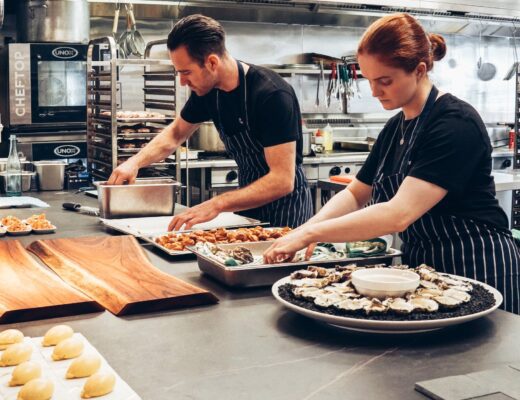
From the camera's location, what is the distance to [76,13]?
5402mm

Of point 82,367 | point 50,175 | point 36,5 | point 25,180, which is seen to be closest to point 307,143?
point 36,5

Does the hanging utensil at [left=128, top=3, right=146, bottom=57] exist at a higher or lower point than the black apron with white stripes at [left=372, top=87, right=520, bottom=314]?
higher

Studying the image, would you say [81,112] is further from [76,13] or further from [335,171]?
[335,171]

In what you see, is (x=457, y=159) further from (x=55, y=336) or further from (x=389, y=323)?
(x=55, y=336)

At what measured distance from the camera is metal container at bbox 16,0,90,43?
5.29m

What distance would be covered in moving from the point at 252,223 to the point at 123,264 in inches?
31.6

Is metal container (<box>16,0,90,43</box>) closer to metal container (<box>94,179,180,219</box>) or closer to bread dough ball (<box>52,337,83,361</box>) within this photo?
metal container (<box>94,179,180,219</box>)

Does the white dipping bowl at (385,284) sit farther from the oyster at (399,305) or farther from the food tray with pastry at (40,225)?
the food tray with pastry at (40,225)

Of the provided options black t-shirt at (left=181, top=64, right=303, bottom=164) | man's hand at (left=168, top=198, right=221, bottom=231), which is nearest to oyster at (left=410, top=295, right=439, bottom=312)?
man's hand at (left=168, top=198, right=221, bottom=231)

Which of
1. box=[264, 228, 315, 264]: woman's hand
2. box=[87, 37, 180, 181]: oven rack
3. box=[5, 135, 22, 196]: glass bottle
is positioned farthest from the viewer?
box=[87, 37, 180, 181]: oven rack

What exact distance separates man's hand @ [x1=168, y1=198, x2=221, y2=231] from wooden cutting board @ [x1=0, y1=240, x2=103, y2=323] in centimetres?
58

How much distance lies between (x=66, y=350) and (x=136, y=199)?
175cm

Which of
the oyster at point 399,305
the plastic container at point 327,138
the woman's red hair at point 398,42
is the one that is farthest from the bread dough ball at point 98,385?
the plastic container at point 327,138

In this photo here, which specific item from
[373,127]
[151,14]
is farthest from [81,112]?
[373,127]
